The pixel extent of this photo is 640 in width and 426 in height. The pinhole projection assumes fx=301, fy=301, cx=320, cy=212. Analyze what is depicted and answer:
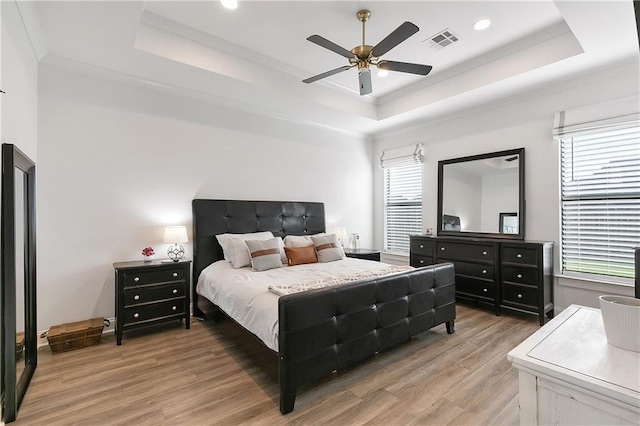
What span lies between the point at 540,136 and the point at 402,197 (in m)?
2.24

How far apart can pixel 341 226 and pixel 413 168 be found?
1636mm

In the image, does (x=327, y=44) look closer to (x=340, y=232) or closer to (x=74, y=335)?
(x=340, y=232)

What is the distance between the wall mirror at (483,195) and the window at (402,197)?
50 cm

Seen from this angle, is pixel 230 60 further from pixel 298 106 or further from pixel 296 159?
pixel 296 159

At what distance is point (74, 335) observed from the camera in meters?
2.83

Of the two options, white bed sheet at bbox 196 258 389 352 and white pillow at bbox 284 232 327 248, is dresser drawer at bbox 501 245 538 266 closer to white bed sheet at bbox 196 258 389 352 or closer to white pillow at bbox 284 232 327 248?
white bed sheet at bbox 196 258 389 352

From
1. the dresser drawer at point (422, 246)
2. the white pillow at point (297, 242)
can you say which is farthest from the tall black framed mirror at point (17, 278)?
the dresser drawer at point (422, 246)

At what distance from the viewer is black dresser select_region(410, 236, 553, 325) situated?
3.44 meters

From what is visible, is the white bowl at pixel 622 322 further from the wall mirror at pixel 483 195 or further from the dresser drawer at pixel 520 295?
the wall mirror at pixel 483 195

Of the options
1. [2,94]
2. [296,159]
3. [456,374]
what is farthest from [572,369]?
[296,159]

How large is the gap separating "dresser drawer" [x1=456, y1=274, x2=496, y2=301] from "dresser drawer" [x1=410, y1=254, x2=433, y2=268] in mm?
456

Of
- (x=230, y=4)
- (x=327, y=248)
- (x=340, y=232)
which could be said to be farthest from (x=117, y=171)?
(x=340, y=232)

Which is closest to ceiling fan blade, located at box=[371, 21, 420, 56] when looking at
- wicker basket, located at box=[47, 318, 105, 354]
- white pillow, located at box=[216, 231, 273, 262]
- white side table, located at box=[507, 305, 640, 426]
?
white side table, located at box=[507, 305, 640, 426]

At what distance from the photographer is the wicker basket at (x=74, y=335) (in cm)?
276
